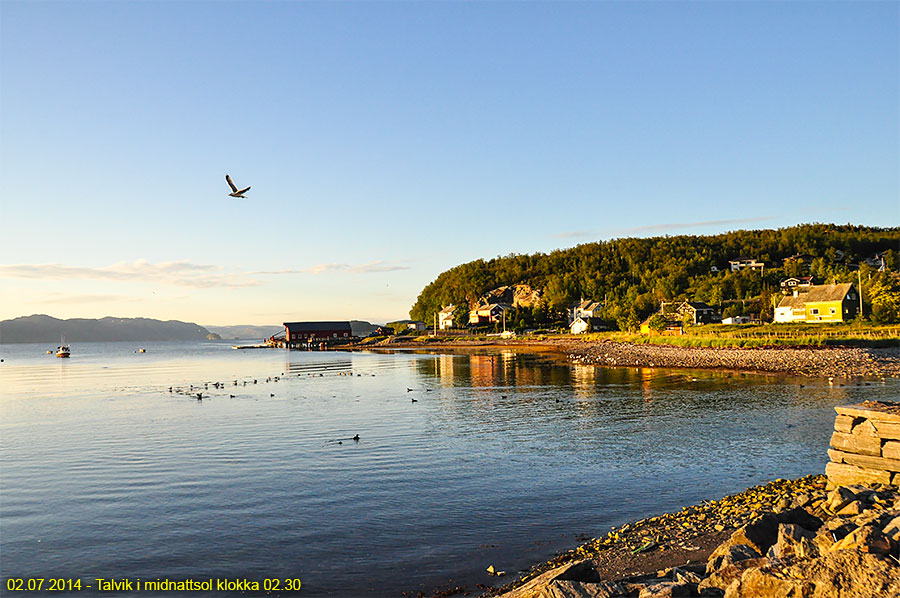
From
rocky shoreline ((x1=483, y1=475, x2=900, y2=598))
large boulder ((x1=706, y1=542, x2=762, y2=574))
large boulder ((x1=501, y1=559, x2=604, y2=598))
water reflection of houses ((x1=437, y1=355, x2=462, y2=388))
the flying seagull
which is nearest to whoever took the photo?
rocky shoreline ((x1=483, y1=475, x2=900, y2=598))

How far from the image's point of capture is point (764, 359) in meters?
57.2

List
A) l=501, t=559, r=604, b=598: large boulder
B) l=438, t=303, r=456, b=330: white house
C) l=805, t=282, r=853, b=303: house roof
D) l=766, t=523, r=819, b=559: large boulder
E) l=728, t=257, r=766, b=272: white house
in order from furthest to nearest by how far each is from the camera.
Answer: l=438, t=303, r=456, b=330: white house
l=728, t=257, r=766, b=272: white house
l=805, t=282, r=853, b=303: house roof
l=501, t=559, r=604, b=598: large boulder
l=766, t=523, r=819, b=559: large boulder

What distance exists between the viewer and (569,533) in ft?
47.1

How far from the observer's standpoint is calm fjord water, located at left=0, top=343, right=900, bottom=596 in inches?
531

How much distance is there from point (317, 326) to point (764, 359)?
140320mm

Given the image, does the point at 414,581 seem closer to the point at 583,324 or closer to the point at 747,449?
the point at 747,449

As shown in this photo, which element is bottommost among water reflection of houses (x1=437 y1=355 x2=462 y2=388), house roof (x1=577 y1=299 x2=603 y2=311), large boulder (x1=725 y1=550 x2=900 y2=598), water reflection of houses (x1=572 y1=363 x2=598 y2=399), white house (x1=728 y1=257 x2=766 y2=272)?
water reflection of houses (x1=437 y1=355 x2=462 y2=388)

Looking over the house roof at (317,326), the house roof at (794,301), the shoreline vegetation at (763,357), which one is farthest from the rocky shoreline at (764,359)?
the house roof at (317,326)

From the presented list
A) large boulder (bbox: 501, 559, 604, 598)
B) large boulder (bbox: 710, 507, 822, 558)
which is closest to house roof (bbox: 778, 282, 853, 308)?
large boulder (bbox: 710, 507, 822, 558)

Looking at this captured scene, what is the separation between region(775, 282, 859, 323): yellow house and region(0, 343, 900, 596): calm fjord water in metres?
55.8

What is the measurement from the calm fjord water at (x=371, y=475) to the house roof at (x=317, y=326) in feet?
434

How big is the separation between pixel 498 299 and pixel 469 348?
7773 cm

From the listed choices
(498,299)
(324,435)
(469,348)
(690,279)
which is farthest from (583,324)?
(324,435)

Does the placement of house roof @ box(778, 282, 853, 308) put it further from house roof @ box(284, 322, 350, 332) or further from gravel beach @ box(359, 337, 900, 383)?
house roof @ box(284, 322, 350, 332)
